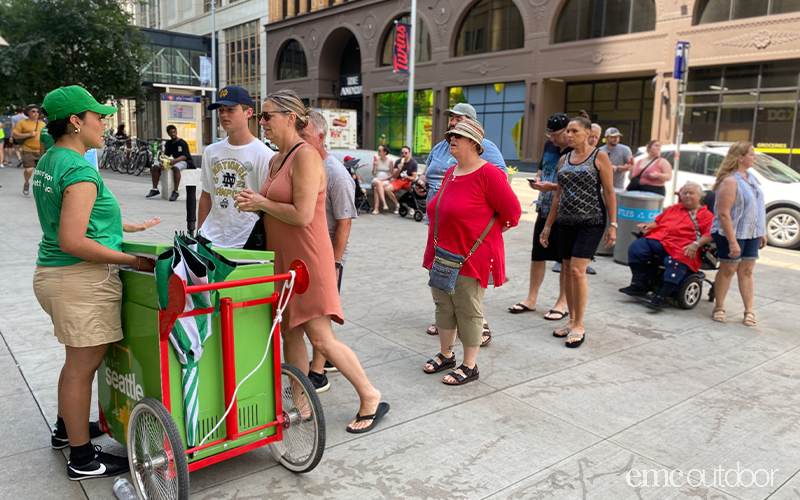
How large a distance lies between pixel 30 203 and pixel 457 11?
22410 millimetres

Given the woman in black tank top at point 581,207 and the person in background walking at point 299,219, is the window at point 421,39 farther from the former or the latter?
the person in background walking at point 299,219

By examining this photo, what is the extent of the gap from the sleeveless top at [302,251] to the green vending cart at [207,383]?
1.20ft

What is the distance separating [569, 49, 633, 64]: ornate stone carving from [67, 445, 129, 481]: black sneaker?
2399 centimetres

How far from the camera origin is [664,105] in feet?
72.4

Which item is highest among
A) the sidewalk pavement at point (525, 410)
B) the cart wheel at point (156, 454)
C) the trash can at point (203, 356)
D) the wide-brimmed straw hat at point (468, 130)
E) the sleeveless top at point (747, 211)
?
the wide-brimmed straw hat at point (468, 130)

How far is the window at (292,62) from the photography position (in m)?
41.1

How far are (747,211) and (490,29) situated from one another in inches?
964

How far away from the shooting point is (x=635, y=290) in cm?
661

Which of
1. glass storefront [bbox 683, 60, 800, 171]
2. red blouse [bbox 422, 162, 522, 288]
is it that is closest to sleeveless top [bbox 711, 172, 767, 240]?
red blouse [bbox 422, 162, 522, 288]

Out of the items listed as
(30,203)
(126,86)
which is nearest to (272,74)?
(126,86)

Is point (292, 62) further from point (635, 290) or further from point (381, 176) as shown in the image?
point (635, 290)

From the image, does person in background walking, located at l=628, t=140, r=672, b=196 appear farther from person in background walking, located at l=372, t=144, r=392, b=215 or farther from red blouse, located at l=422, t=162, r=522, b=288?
red blouse, located at l=422, t=162, r=522, b=288

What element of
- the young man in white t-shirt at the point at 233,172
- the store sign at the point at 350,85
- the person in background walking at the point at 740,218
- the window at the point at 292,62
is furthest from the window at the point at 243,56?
the young man in white t-shirt at the point at 233,172

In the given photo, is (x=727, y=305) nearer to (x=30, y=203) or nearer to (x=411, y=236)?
(x=411, y=236)
